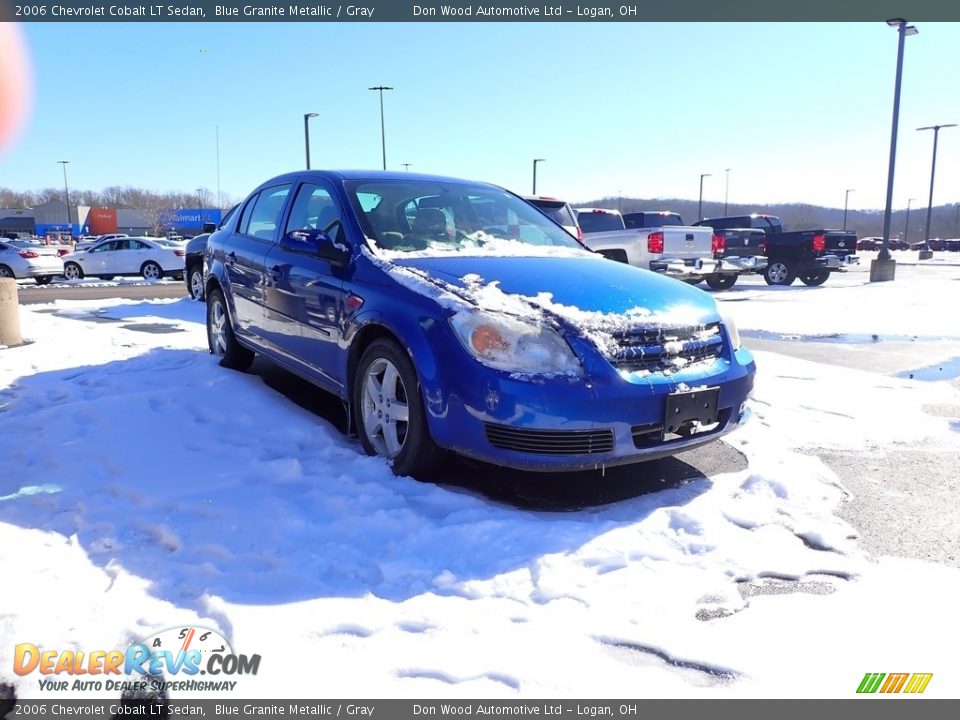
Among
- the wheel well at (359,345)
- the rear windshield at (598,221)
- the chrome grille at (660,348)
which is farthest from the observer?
the rear windshield at (598,221)

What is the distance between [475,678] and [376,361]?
1867 mm

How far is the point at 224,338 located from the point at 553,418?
157 inches

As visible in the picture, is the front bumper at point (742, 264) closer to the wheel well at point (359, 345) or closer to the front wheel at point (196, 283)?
the front wheel at point (196, 283)

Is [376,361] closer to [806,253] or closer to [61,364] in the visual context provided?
[61,364]

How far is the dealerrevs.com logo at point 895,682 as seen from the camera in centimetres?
201

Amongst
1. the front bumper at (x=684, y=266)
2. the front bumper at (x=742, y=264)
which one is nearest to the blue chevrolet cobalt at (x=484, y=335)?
the front bumper at (x=684, y=266)

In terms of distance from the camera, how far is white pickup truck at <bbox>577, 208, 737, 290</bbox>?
1346 centimetres

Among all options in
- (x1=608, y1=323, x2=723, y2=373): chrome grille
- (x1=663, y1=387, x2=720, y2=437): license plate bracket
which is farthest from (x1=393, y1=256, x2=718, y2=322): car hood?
(x1=663, y1=387, x2=720, y2=437): license plate bracket

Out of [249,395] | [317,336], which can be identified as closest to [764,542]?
[317,336]

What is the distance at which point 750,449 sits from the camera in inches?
163

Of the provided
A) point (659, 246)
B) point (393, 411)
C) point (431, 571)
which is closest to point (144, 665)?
point (431, 571)

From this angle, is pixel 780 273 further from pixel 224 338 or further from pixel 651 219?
pixel 224 338

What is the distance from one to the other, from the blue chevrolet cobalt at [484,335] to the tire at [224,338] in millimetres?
1219
